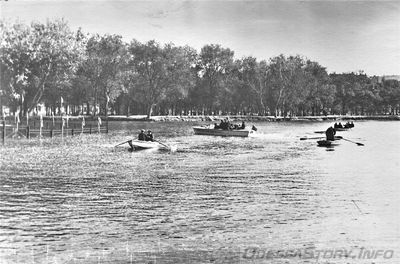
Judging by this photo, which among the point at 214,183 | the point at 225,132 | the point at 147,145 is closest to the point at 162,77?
the point at 225,132

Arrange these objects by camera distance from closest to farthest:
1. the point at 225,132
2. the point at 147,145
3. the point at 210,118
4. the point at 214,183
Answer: the point at 214,183 → the point at 147,145 → the point at 225,132 → the point at 210,118

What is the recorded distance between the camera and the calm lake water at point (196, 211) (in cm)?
1158

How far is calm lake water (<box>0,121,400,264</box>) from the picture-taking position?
11578 millimetres

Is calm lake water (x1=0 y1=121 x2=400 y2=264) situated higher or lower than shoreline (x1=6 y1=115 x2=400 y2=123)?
lower

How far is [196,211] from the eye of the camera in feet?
52.3

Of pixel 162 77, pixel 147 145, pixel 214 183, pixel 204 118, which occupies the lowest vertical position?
pixel 214 183

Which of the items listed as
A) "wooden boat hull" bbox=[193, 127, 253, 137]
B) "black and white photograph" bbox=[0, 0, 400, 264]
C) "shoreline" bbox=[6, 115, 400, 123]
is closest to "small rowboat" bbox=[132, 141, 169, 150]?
"black and white photograph" bbox=[0, 0, 400, 264]

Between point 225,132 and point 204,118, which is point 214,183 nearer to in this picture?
point 225,132

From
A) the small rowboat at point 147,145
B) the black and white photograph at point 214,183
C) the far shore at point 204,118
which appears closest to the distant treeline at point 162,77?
the far shore at point 204,118

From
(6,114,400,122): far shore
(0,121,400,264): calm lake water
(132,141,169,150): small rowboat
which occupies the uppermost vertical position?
(6,114,400,122): far shore

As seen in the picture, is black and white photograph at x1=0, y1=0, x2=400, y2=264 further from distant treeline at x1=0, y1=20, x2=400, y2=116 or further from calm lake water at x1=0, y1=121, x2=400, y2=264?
distant treeline at x1=0, y1=20, x2=400, y2=116

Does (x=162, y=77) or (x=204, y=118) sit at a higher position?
(x=162, y=77)

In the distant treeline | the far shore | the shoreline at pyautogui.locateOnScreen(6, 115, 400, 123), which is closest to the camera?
the distant treeline

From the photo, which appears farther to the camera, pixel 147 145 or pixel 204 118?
pixel 204 118
